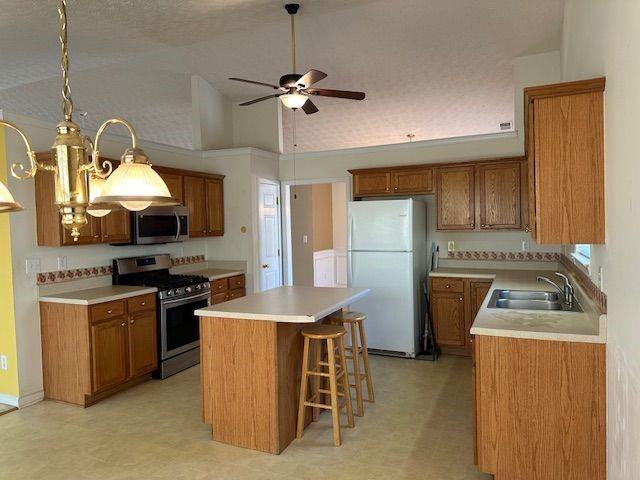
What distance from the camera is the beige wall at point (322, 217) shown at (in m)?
8.73

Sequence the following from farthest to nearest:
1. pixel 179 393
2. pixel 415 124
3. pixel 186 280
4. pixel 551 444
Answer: pixel 415 124 → pixel 186 280 → pixel 179 393 → pixel 551 444

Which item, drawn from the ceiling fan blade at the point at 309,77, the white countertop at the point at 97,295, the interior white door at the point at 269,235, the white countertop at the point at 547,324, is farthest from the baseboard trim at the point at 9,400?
the white countertop at the point at 547,324

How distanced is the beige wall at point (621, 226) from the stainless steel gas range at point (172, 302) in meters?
3.53

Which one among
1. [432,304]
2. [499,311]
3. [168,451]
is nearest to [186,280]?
[168,451]

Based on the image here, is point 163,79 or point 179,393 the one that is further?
point 163,79

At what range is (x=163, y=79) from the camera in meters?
5.82

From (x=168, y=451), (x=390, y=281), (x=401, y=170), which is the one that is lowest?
(x=168, y=451)

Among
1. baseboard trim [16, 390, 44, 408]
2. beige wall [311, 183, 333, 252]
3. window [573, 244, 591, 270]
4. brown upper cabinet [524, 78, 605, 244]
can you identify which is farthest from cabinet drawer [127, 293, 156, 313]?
beige wall [311, 183, 333, 252]

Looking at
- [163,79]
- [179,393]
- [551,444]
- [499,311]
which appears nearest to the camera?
[551,444]

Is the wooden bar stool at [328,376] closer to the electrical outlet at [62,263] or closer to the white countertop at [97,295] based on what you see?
the white countertop at [97,295]

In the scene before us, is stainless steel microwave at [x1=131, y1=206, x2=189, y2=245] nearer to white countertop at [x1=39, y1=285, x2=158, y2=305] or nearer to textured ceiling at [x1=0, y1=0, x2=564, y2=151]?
white countertop at [x1=39, y1=285, x2=158, y2=305]

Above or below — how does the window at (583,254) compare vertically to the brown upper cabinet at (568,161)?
below

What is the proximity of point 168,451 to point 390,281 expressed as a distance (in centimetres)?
270

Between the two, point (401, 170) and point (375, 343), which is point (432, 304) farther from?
point (401, 170)
